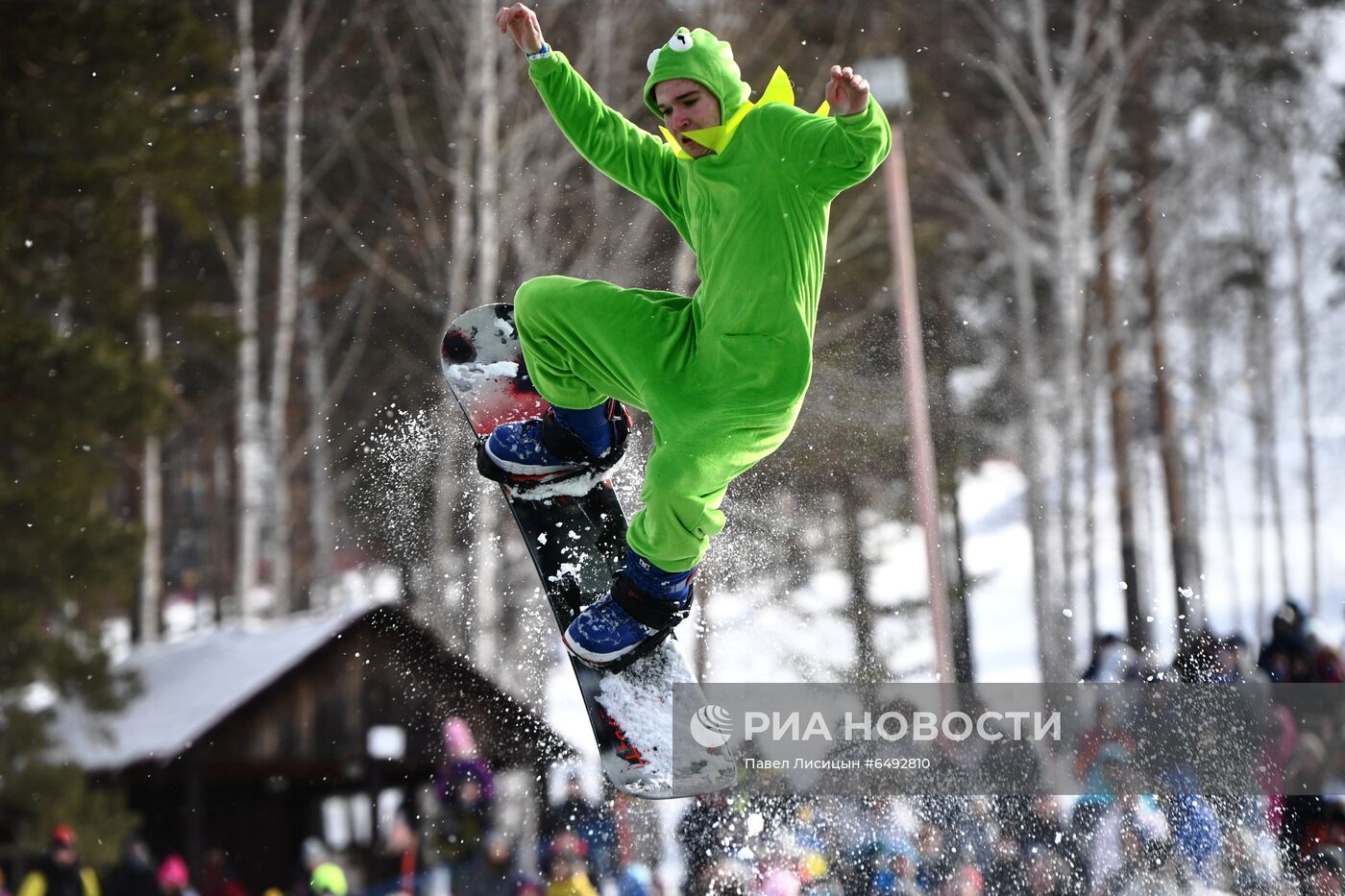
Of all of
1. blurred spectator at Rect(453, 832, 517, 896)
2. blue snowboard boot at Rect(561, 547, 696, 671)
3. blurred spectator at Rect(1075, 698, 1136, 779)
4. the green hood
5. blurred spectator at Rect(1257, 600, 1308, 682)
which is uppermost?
the green hood

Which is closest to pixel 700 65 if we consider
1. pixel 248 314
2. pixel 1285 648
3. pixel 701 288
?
pixel 701 288

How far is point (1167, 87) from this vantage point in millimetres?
12000

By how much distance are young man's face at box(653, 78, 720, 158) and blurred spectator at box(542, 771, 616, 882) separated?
441 centimetres

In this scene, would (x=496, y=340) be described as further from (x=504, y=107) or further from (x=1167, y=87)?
(x=1167, y=87)

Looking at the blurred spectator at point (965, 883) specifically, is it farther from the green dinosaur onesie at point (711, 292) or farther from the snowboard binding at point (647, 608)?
the green dinosaur onesie at point (711, 292)

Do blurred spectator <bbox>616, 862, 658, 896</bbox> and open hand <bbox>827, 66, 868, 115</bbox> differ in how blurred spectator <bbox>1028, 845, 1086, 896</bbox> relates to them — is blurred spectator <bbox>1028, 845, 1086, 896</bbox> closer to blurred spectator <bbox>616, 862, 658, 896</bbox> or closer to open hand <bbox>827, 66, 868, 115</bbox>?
blurred spectator <bbox>616, 862, 658, 896</bbox>

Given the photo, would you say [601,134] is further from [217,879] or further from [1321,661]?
[217,879]

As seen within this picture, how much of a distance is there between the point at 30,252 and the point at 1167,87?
10.6m

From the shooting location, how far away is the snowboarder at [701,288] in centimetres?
266

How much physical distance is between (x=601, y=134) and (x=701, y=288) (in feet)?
1.47

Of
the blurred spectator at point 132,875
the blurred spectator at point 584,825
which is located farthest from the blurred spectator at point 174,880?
the blurred spectator at point 584,825

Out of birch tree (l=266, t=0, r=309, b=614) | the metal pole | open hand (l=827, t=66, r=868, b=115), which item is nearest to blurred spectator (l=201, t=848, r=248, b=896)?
birch tree (l=266, t=0, r=309, b=614)

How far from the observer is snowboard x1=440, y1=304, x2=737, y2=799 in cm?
340

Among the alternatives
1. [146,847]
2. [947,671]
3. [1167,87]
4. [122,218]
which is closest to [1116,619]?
[1167,87]
